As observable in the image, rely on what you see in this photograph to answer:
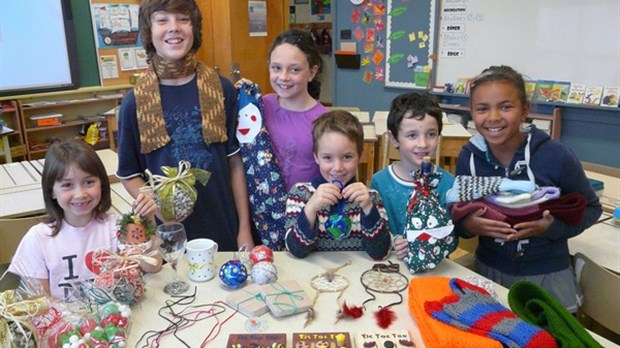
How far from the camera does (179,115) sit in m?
1.66

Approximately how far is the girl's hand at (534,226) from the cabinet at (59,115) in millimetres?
4439

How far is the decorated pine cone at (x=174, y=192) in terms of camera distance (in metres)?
1.34

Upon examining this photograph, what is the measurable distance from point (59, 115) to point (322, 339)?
17.4ft

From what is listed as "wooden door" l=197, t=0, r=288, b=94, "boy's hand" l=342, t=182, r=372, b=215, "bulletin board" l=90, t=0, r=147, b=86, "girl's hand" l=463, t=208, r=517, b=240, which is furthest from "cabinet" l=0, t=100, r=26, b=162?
"girl's hand" l=463, t=208, r=517, b=240

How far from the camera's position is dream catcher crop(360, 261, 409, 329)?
1176 mm

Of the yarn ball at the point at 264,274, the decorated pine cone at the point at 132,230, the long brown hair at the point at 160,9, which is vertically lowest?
the yarn ball at the point at 264,274

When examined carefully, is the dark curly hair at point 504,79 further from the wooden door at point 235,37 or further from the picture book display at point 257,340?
the wooden door at point 235,37

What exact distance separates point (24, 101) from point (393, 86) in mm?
4012

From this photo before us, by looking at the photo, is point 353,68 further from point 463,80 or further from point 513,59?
point 513,59

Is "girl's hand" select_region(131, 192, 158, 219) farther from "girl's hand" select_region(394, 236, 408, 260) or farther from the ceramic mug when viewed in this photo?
"girl's hand" select_region(394, 236, 408, 260)

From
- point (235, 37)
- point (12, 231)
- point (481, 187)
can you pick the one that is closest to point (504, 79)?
point (481, 187)

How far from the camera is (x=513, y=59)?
4.31 metres

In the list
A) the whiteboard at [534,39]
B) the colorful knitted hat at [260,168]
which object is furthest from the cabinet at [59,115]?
Result: the colorful knitted hat at [260,168]

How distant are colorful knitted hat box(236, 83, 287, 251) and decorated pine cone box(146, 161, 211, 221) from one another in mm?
359
